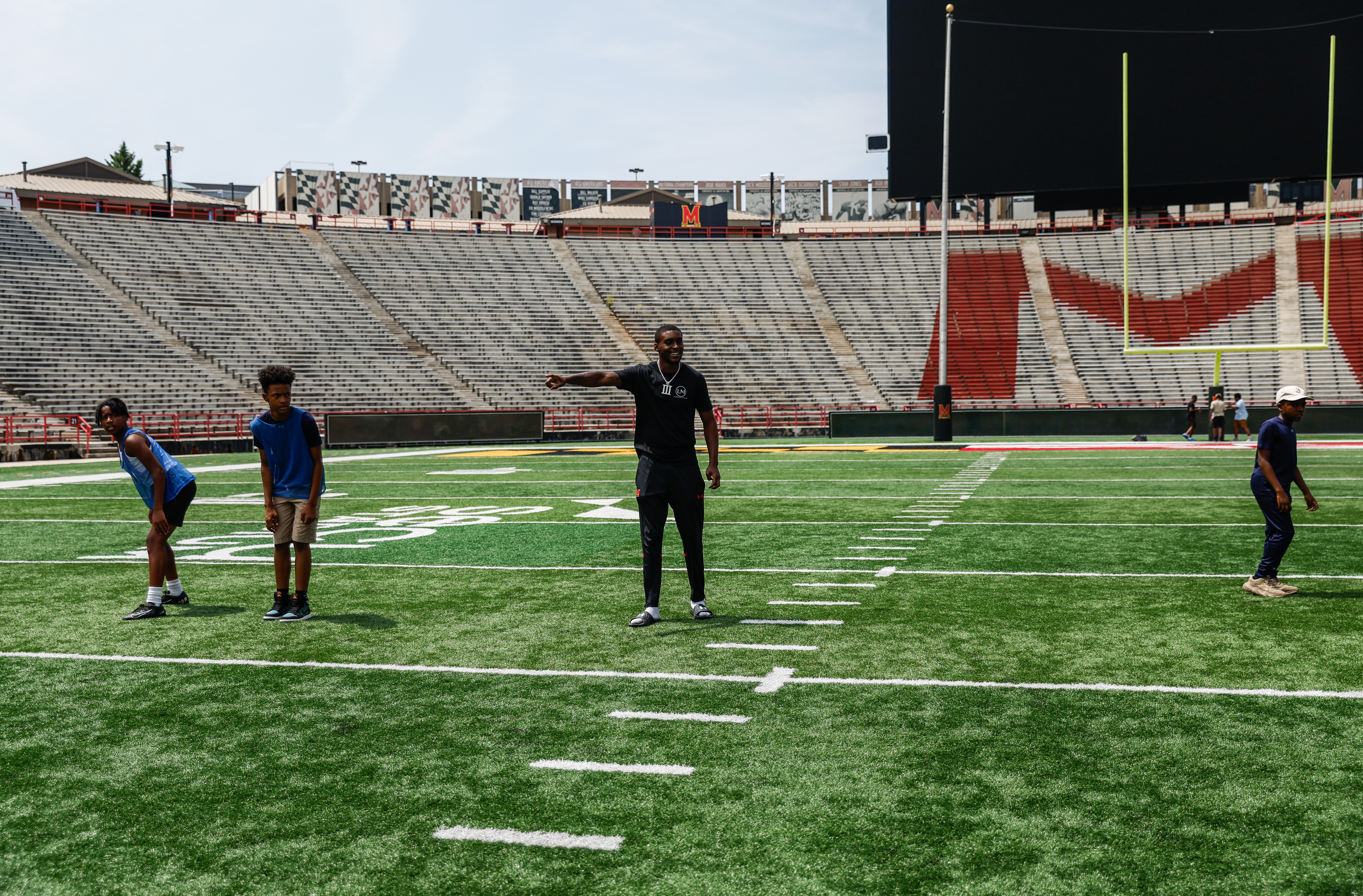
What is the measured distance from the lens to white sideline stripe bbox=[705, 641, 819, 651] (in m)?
6.05

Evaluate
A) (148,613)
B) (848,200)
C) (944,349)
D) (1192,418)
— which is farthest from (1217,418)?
(848,200)

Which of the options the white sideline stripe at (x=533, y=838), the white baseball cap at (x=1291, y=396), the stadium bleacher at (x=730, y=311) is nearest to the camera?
the white sideline stripe at (x=533, y=838)

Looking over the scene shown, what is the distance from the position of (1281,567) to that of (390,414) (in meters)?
25.8

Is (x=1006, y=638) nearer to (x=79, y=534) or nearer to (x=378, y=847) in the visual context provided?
(x=378, y=847)

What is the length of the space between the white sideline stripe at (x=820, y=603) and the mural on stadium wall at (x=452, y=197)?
7260 cm

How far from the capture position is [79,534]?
1160 cm

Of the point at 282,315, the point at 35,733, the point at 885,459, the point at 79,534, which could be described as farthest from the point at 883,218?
the point at 35,733

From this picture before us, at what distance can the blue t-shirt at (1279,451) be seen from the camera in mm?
7422

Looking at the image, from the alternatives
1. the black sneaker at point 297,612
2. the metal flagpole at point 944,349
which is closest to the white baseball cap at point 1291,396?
the black sneaker at point 297,612

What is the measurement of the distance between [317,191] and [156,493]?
236ft

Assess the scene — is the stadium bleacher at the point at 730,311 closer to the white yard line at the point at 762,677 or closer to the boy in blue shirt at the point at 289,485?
the boy in blue shirt at the point at 289,485

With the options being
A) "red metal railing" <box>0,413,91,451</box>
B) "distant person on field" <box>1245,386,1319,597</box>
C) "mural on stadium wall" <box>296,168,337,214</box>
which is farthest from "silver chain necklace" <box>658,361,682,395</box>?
"mural on stadium wall" <box>296,168,337,214</box>

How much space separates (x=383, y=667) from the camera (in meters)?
5.79

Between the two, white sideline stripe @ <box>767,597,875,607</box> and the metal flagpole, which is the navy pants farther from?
the metal flagpole
